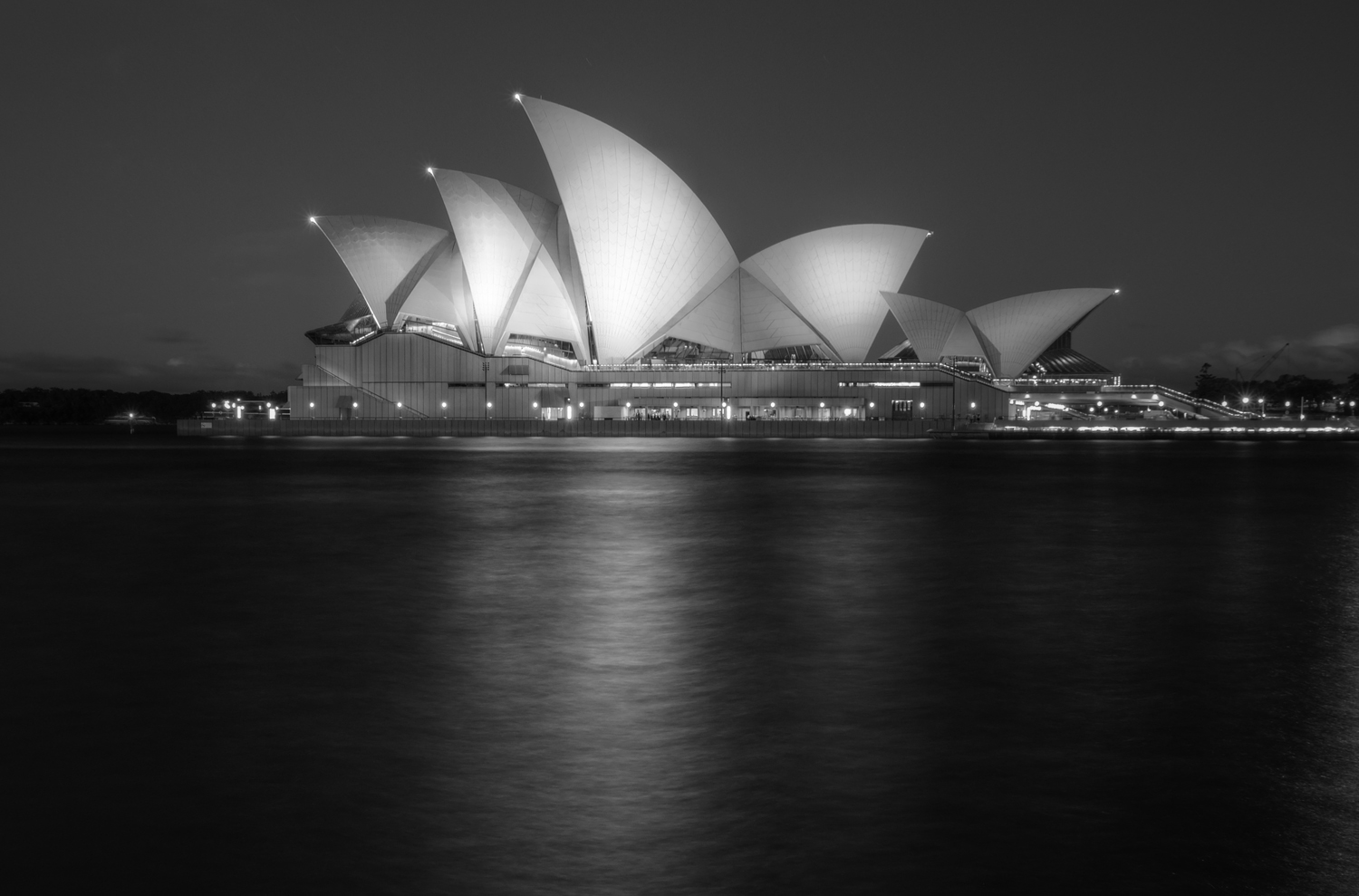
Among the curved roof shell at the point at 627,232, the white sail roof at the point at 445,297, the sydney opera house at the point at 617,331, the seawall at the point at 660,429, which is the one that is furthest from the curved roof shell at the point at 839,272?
the white sail roof at the point at 445,297

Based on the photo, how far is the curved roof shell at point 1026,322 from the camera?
78250 millimetres

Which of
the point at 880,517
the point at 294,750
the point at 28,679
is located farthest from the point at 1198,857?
the point at 880,517

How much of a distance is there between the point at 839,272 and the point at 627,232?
16.2 metres

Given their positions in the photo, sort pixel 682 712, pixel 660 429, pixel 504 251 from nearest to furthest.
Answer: pixel 682 712 → pixel 504 251 → pixel 660 429

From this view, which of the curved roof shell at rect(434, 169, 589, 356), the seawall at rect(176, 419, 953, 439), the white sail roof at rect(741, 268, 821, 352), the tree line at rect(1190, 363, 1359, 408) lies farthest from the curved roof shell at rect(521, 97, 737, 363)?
the tree line at rect(1190, 363, 1359, 408)

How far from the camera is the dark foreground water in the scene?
14.3ft

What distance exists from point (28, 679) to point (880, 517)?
15355mm

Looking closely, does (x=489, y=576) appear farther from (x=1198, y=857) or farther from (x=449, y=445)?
(x=449, y=445)

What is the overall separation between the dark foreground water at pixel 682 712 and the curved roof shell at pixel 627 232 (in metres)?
44.8

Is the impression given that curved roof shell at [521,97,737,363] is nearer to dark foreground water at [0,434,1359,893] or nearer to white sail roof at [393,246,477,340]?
white sail roof at [393,246,477,340]

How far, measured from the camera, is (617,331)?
69.5 m

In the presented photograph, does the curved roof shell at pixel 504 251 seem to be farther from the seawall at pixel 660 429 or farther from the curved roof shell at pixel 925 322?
the curved roof shell at pixel 925 322

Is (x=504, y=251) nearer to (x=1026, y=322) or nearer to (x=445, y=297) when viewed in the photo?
(x=445, y=297)

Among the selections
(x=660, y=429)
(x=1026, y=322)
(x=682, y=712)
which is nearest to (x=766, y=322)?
(x=660, y=429)
